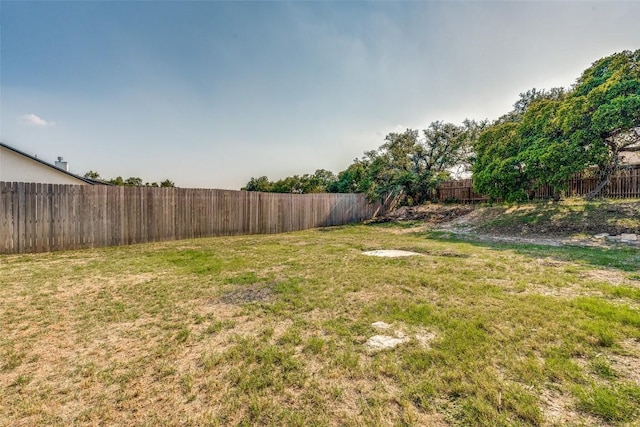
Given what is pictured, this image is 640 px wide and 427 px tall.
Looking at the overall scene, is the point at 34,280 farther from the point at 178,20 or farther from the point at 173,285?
the point at 178,20

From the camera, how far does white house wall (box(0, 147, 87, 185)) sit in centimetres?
884

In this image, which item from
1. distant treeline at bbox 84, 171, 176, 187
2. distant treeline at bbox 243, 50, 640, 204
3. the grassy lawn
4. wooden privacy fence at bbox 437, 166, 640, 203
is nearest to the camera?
the grassy lawn

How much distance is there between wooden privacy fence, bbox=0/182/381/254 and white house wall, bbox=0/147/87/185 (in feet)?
14.1

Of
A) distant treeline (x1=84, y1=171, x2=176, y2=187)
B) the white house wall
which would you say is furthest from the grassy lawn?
distant treeline (x1=84, y1=171, x2=176, y2=187)

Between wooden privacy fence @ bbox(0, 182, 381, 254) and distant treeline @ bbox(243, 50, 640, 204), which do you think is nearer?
wooden privacy fence @ bbox(0, 182, 381, 254)

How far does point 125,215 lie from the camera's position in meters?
7.68

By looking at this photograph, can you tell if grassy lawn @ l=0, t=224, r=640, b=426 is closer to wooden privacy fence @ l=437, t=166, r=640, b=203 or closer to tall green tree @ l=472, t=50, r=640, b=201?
tall green tree @ l=472, t=50, r=640, b=201

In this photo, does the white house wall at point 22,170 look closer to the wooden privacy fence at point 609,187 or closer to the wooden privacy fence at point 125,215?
→ the wooden privacy fence at point 125,215

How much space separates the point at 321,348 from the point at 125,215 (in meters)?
7.89

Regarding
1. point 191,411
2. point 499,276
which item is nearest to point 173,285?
point 191,411

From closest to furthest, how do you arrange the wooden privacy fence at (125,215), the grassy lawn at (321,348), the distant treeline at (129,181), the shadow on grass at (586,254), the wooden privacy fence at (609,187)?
the grassy lawn at (321,348)
the shadow on grass at (586,254)
the wooden privacy fence at (125,215)
the wooden privacy fence at (609,187)
the distant treeline at (129,181)

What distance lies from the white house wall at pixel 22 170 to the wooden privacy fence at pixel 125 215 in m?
4.31

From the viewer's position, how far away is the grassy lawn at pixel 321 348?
1.54 meters

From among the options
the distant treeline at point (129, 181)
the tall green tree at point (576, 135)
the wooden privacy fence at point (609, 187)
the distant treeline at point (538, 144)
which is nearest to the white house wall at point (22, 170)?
the distant treeline at point (129, 181)
